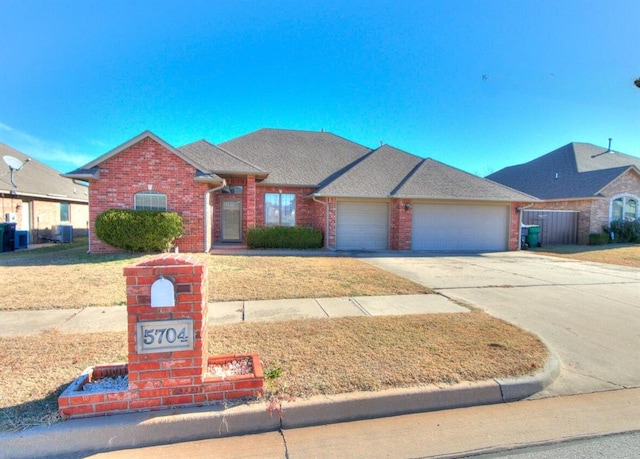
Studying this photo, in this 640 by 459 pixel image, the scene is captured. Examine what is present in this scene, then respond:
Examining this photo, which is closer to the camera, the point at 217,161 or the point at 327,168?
the point at 217,161

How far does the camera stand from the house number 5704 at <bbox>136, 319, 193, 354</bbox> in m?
2.61

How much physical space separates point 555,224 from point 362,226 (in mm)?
12917

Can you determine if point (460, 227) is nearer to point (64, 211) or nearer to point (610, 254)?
point (610, 254)

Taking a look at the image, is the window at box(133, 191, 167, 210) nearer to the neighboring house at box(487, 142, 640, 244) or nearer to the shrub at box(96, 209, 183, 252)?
the shrub at box(96, 209, 183, 252)

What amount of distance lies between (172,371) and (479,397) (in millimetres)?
2832

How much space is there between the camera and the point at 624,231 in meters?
18.8

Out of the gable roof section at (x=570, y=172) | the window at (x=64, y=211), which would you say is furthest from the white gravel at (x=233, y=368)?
the gable roof section at (x=570, y=172)

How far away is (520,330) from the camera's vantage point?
465cm

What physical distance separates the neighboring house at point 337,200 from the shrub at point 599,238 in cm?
660

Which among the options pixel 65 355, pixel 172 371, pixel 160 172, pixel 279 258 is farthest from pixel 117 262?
pixel 172 371

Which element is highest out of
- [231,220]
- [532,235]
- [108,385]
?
[231,220]

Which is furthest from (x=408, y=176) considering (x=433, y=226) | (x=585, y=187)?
(x=585, y=187)

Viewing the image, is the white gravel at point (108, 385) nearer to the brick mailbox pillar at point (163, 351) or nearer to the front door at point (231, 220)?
the brick mailbox pillar at point (163, 351)

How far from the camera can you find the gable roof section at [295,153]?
1606 cm
